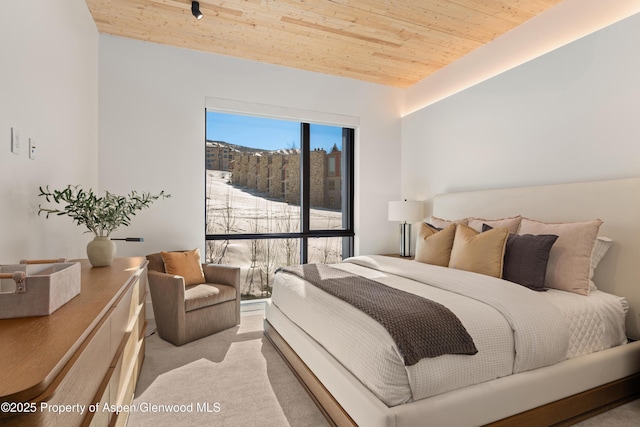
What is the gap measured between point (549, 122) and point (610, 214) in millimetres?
990

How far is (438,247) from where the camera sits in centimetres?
299

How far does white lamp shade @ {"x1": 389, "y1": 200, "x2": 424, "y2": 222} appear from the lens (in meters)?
4.20

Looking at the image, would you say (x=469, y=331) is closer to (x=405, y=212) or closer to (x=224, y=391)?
(x=224, y=391)

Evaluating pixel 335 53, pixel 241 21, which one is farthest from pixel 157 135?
pixel 335 53

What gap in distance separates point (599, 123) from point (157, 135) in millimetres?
4109

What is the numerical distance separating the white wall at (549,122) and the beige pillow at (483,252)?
95 cm

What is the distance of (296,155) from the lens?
449cm

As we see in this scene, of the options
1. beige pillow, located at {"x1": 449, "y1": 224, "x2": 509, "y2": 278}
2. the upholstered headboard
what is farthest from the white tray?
the upholstered headboard

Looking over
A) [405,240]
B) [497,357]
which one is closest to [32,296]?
[497,357]

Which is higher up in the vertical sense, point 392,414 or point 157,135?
point 157,135

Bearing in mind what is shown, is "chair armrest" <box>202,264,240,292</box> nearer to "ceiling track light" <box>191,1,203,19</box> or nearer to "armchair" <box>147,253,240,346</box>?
"armchair" <box>147,253,240,346</box>

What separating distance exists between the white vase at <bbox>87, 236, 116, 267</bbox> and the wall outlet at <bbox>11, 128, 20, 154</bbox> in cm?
62

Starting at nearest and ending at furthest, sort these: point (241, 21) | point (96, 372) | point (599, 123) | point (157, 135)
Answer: point (96, 372)
point (599, 123)
point (241, 21)
point (157, 135)

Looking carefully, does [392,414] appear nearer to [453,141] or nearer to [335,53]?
[453,141]
